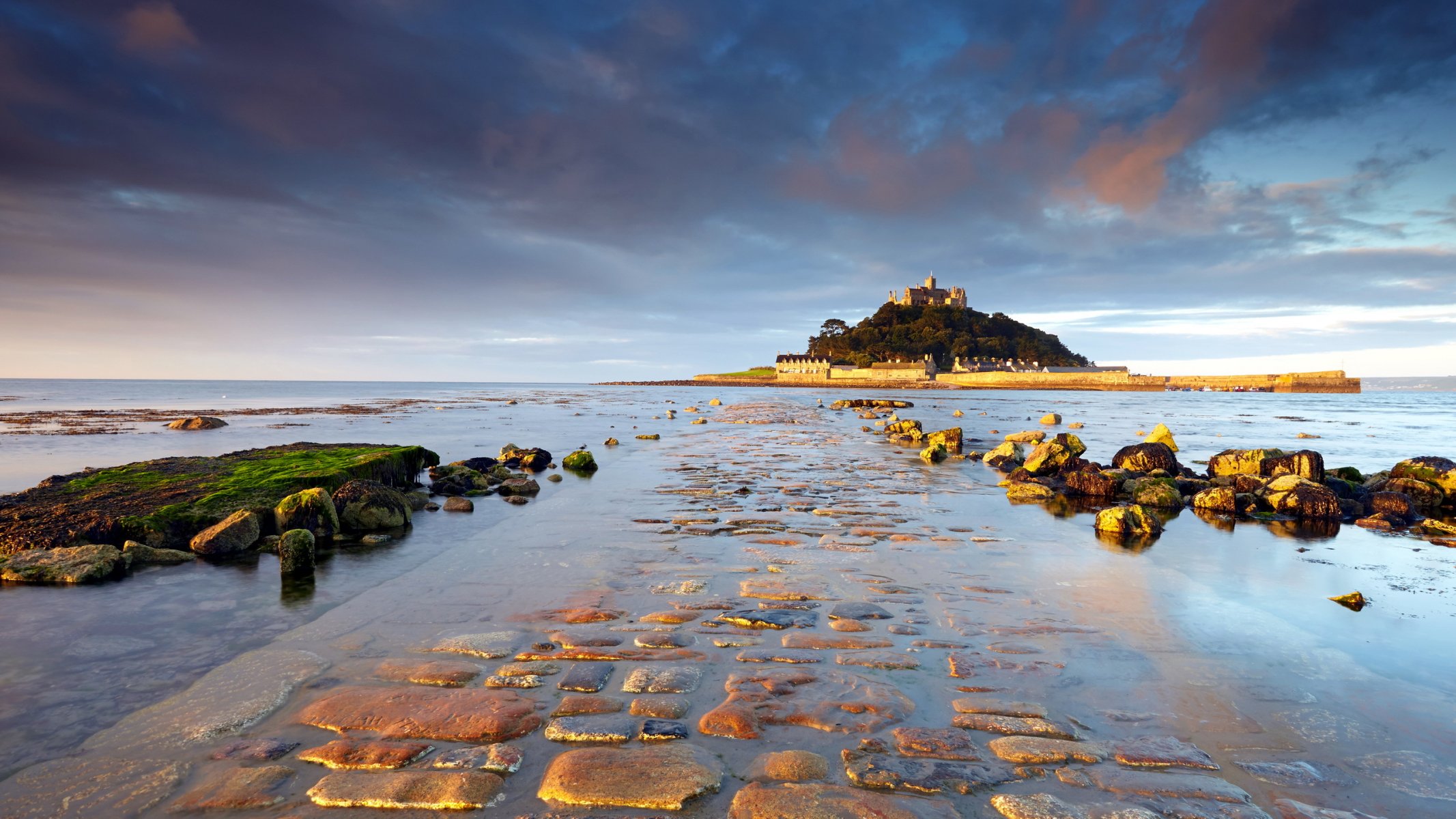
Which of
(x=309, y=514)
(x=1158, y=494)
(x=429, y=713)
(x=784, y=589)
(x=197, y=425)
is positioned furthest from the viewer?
(x=197, y=425)

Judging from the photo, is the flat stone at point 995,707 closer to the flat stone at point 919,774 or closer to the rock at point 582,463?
the flat stone at point 919,774

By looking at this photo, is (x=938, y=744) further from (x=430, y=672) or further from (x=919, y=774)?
(x=430, y=672)

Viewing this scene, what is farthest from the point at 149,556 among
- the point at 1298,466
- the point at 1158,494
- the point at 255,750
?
the point at 1298,466

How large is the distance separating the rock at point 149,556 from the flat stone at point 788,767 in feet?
30.6

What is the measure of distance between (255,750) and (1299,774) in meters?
6.63

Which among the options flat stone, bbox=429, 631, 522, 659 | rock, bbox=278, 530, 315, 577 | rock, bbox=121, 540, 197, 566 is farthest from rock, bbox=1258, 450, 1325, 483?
rock, bbox=121, 540, 197, 566

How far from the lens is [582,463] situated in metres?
19.0

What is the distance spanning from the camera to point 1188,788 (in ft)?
12.8

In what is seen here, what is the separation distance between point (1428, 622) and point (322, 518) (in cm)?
1479

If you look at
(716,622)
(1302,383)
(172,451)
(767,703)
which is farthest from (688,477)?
(1302,383)

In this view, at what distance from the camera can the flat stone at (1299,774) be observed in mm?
4023

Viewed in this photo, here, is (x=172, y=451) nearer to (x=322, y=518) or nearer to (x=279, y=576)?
(x=322, y=518)

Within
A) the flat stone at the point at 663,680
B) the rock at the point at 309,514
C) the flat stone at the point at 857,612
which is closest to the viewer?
the flat stone at the point at 663,680

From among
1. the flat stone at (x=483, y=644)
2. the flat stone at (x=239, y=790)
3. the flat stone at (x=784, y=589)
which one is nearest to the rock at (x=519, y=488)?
the flat stone at (x=784, y=589)
